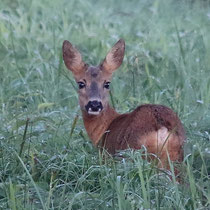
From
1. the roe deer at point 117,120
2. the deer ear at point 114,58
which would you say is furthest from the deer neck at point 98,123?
the deer ear at point 114,58

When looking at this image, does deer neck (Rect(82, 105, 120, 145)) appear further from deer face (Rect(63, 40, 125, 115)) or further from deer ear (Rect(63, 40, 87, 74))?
deer ear (Rect(63, 40, 87, 74))

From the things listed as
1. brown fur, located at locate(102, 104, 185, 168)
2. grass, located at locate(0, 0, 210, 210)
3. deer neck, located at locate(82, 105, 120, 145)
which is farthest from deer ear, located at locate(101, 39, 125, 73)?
brown fur, located at locate(102, 104, 185, 168)

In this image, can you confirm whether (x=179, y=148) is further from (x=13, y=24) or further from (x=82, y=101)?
(x=13, y=24)

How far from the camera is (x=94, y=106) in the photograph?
18.8ft

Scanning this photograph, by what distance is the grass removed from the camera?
13.5 feet

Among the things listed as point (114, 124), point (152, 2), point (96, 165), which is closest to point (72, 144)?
point (114, 124)

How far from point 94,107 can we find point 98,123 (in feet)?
0.50

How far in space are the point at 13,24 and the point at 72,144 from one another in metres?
3.47

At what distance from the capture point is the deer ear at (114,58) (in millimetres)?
6199

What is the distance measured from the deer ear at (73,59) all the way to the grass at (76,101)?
0.40ft

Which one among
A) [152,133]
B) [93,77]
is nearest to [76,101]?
[93,77]

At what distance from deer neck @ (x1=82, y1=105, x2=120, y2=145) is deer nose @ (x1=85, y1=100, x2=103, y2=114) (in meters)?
0.09

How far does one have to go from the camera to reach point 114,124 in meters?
5.58

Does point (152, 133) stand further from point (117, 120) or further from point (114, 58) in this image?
point (114, 58)
